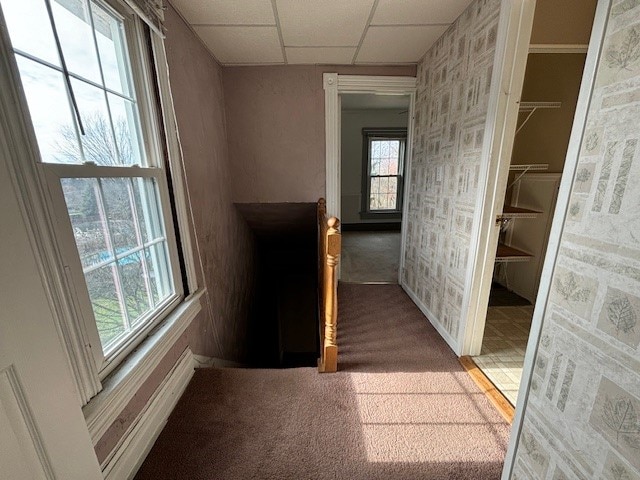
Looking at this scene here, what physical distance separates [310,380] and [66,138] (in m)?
1.60

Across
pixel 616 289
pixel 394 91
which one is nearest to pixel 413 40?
pixel 394 91

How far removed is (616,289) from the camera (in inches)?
25.3

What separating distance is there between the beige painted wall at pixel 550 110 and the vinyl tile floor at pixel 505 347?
4.66 ft

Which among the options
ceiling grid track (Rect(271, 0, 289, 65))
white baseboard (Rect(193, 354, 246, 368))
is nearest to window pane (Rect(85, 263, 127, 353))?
white baseboard (Rect(193, 354, 246, 368))

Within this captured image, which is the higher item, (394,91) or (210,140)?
(394,91)

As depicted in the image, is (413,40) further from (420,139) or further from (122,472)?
(122,472)

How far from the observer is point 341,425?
1.31m

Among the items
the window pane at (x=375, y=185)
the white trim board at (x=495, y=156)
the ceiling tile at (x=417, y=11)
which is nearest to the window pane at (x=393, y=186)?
the window pane at (x=375, y=185)

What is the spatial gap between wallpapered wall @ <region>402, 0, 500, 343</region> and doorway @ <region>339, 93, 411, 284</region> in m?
2.09

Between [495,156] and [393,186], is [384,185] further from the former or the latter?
[495,156]

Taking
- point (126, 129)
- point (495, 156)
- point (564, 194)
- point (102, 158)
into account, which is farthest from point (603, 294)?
point (126, 129)

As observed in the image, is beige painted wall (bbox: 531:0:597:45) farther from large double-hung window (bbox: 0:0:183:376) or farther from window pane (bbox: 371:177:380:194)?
window pane (bbox: 371:177:380:194)

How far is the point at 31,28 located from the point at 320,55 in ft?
6.59

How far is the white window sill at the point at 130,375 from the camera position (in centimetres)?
90
